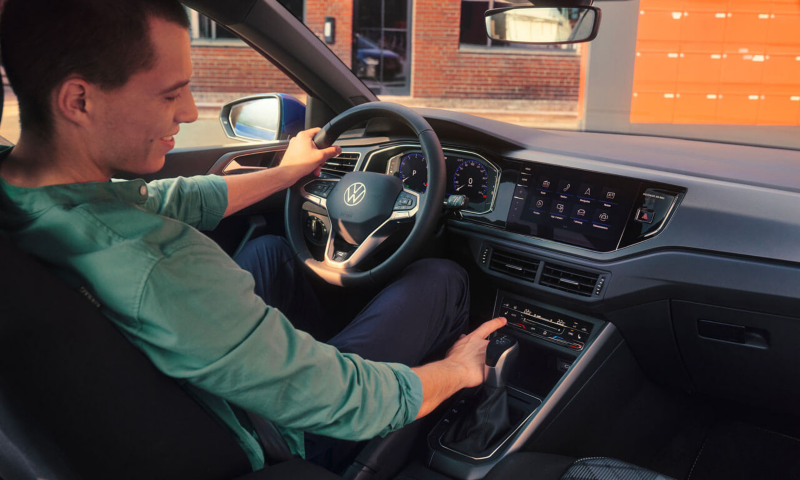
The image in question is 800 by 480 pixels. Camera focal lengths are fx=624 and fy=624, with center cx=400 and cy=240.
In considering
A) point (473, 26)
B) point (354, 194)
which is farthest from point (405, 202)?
point (473, 26)

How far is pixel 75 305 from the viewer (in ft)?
2.71

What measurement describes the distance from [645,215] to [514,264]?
410 millimetres

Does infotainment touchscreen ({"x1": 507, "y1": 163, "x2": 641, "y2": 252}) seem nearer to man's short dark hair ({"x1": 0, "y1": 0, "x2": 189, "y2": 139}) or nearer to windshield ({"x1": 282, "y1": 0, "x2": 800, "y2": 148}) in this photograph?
windshield ({"x1": 282, "y1": 0, "x2": 800, "y2": 148})

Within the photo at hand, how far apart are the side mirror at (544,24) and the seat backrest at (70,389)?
146cm

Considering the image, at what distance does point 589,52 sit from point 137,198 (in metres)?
2.86

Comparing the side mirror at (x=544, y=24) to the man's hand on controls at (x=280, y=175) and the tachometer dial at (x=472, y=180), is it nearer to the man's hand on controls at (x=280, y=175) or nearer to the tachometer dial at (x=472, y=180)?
the tachometer dial at (x=472, y=180)

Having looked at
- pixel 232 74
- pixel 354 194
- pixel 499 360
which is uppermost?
pixel 232 74

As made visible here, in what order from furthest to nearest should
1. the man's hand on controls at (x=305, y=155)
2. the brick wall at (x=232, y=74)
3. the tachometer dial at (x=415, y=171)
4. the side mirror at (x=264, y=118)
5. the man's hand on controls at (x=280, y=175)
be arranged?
the brick wall at (x=232, y=74) < the side mirror at (x=264, y=118) < the tachometer dial at (x=415, y=171) < the man's hand on controls at (x=305, y=155) < the man's hand on controls at (x=280, y=175)

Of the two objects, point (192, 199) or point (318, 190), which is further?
point (318, 190)

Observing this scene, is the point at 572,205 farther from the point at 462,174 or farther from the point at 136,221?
the point at 136,221

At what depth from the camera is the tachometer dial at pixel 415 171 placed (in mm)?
2016

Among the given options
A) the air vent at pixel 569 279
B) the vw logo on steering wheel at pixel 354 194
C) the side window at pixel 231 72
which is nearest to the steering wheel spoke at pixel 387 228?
the vw logo on steering wheel at pixel 354 194

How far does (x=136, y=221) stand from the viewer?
0.90m

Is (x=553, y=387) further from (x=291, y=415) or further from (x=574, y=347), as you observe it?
(x=291, y=415)
